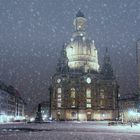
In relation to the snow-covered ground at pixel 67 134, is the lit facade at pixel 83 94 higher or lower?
higher

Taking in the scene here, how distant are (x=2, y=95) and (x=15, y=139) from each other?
131 metres

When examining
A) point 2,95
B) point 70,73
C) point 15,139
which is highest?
point 70,73

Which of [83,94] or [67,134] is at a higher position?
[83,94]

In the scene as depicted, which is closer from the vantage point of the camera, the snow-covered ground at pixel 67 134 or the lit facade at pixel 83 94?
the snow-covered ground at pixel 67 134

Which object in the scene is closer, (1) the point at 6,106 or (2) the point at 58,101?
(1) the point at 6,106

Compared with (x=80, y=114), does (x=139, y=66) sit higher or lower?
higher

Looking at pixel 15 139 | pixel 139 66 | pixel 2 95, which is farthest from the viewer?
pixel 2 95

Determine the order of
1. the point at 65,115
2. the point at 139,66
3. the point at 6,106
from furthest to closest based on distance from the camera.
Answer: the point at 65,115 < the point at 6,106 < the point at 139,66

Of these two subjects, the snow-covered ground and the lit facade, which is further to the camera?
the lit facade

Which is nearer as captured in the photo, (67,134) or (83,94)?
(67,134)

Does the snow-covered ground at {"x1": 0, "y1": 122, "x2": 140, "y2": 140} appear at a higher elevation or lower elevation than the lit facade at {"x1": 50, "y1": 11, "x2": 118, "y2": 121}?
lower

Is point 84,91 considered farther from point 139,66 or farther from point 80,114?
point 139,66

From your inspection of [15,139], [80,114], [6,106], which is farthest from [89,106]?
[15,139]

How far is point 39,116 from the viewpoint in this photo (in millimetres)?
127062
